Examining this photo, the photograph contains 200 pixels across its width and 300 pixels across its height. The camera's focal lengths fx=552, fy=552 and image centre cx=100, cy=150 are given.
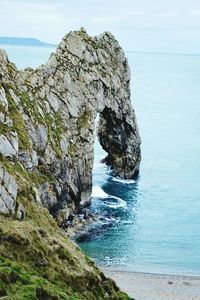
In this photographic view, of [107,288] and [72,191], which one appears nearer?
[107,288]

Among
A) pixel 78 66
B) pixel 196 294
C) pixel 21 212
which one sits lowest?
pixel 196 294

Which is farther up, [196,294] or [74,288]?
[74,288]

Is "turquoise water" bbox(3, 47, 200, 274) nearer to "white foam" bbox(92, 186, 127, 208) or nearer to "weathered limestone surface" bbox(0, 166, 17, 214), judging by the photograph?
"white foam" bbox(92, 186, 127, 208)

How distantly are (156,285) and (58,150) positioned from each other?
967 inches

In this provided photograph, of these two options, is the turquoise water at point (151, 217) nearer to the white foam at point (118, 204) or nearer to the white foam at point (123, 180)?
the white foam at point (118, 204)

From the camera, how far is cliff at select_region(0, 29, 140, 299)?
43.6 m

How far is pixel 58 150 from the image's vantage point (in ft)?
262

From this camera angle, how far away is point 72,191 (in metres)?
83.8

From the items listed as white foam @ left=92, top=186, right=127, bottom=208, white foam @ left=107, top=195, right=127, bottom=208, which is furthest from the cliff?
white foam @ left=92, top=186, right=127, bottom=208

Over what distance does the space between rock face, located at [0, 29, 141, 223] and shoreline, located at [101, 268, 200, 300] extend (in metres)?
15.1

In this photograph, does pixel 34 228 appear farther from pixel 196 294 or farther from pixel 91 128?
pixel 91 128

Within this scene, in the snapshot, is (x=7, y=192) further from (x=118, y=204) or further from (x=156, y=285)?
(x=118, y=204)

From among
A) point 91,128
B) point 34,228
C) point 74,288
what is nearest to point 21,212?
point 34,228

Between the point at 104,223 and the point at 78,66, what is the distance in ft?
87.0
